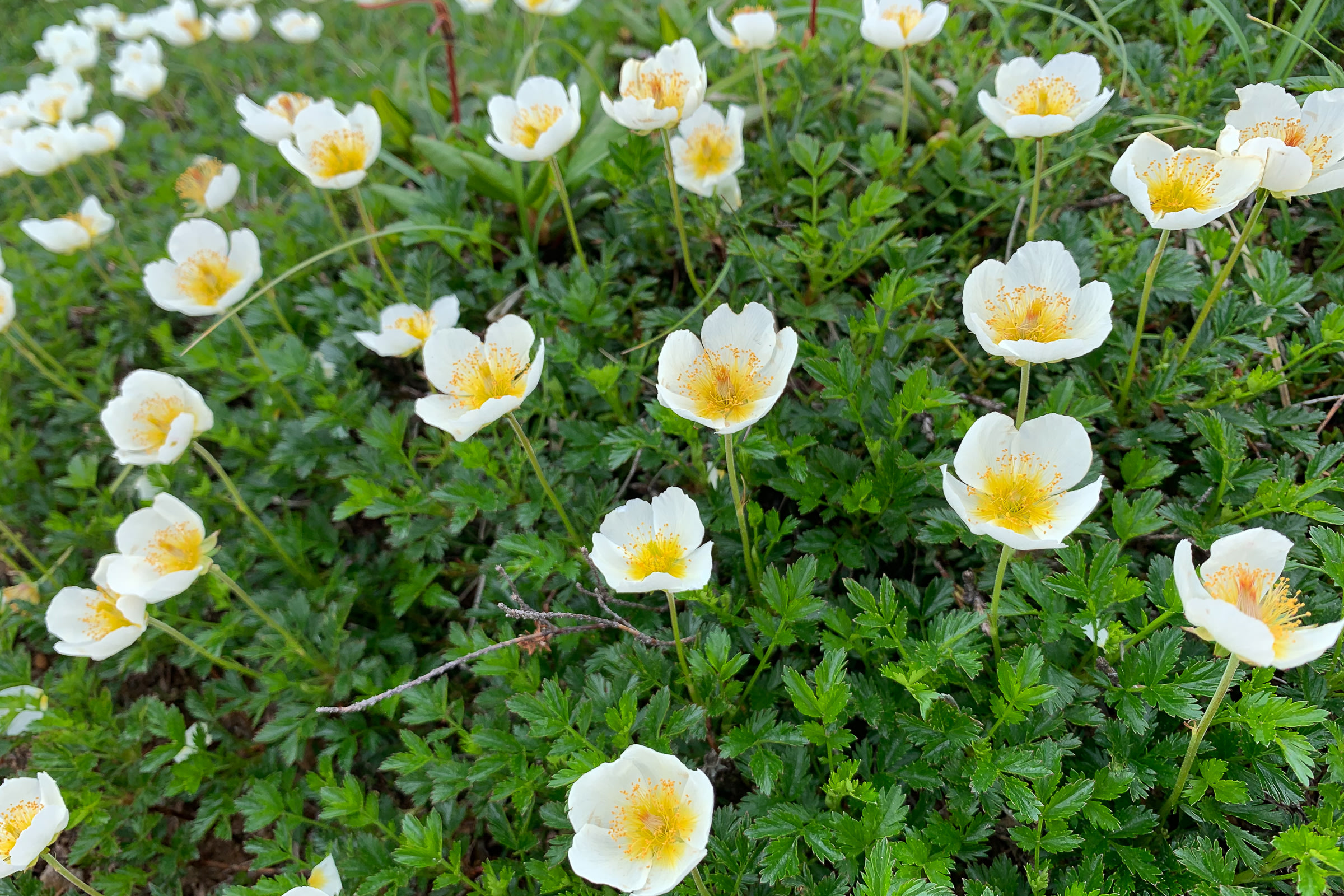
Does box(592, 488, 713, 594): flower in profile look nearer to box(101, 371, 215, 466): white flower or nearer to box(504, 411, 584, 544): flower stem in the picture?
box(504, 411, 584, 544): flower stem

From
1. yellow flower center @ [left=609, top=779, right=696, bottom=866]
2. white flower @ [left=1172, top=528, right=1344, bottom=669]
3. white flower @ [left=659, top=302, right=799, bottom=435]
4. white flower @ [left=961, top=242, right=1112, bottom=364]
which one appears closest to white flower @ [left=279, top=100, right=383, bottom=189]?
white flower @ [left=659, top=302, right=799, bottom=435]

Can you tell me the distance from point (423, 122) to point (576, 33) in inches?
43.1

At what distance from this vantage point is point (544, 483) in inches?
82.9

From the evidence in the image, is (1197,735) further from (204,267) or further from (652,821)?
(204,267)

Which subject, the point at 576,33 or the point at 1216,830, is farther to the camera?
the point at 576,33

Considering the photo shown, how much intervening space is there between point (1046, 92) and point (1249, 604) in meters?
1.46

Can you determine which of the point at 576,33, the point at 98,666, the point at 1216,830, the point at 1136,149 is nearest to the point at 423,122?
the point at 576,33

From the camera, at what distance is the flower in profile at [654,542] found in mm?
1688

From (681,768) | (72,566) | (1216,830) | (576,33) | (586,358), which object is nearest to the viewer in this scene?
(681,768)

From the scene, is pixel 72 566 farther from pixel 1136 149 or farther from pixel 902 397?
pixel 1136 149

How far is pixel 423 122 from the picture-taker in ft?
11.6

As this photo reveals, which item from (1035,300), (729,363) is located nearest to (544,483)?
(729,363)

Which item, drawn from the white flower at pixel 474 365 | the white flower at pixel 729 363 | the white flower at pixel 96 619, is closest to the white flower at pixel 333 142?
the white flower at pixel 474 365

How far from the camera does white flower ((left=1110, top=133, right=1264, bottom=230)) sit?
173cm
